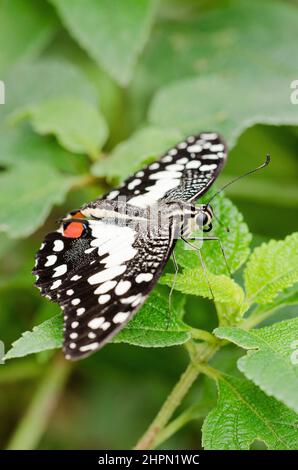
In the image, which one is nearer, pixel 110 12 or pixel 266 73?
pixel 110 12

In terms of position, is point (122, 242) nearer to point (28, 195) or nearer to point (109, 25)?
point (28, 195)

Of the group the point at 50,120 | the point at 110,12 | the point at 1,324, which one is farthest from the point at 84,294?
the point at 110,12

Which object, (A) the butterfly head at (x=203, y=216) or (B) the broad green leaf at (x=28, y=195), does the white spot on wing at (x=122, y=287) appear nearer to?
(A) the butterfly head at (x=203, y=216)

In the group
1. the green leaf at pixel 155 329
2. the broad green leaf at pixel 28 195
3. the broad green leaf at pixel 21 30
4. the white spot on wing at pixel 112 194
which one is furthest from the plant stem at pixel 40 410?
the broad green leaf at pixel 21 30

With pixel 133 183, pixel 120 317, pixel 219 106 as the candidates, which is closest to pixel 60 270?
pixel 120 317

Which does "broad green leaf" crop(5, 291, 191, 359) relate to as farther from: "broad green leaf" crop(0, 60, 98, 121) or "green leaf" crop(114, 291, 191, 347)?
"broad green leaf" crop(0, 60, 98, 121)

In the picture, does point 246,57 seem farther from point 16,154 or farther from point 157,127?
point 16,154
